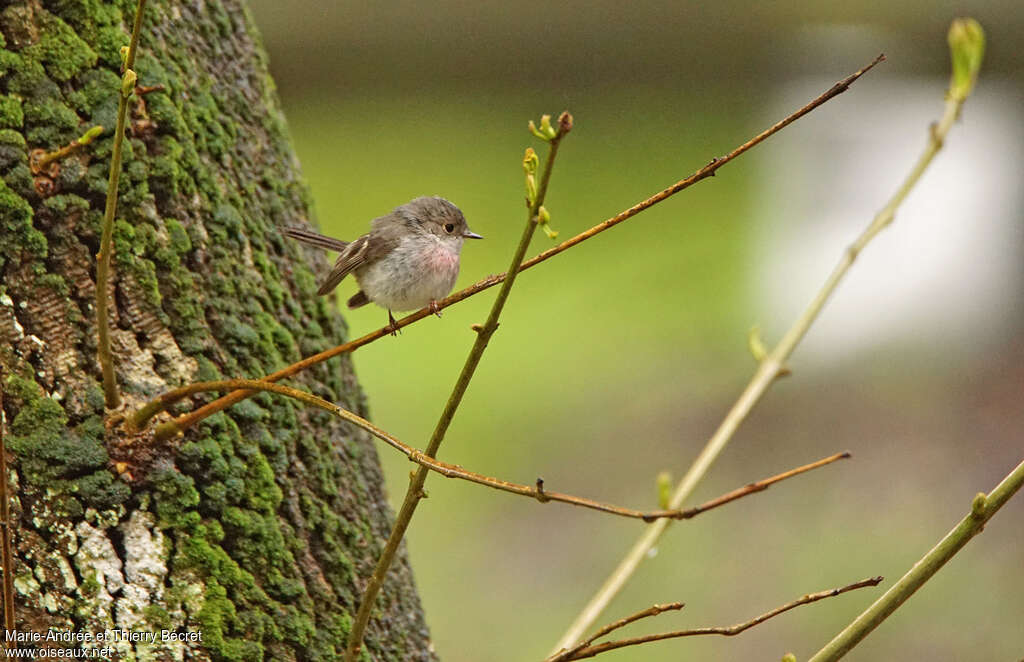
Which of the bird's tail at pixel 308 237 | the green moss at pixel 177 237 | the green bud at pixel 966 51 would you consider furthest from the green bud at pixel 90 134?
the green bud at pixel 966 51

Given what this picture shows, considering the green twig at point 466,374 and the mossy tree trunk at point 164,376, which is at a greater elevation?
the mossy tree trunk at point 164,376

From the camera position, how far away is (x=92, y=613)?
1740 millimetres

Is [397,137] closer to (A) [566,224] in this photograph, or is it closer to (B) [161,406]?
(A) [566,224]

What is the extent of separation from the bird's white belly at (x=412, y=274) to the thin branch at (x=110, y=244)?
4.45 feet

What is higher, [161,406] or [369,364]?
[369,364]

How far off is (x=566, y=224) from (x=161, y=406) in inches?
336

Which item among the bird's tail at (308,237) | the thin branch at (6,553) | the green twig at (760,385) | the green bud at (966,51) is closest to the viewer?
Result: the thin branch at (6,553)

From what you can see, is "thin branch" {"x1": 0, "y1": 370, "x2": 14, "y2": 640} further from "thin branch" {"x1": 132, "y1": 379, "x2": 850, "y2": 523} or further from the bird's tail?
the bird's tail

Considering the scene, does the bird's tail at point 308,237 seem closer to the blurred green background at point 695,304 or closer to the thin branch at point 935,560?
the thin branch at point 935,560

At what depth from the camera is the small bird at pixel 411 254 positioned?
3189mm

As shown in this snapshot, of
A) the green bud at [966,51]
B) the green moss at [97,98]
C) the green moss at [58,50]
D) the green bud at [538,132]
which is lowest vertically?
the green bud at [538,132]

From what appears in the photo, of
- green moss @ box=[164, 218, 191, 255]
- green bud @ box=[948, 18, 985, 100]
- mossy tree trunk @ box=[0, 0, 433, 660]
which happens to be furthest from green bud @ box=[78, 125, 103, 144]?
green bud @ box=[948, 18, 985, 100]

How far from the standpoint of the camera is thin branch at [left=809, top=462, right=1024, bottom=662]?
1.40 metres

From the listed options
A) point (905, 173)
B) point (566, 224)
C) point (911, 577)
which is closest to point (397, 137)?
point (566, 224)
